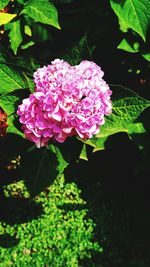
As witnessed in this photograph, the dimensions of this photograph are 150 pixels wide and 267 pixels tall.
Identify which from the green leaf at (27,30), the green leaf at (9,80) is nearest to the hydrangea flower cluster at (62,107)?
the green leaf at (9,80)

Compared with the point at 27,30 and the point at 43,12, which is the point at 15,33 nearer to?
the point at 27,30

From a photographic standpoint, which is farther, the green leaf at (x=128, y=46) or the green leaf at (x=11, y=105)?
the green leaf at (x=128, y=46)

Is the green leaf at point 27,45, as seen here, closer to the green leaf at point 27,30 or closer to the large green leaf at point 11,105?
the green leaf at point 27,30

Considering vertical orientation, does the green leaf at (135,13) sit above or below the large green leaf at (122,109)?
above

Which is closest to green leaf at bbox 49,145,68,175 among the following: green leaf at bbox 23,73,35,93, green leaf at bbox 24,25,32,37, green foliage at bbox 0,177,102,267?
green leaf at bbox 23,73,35,93


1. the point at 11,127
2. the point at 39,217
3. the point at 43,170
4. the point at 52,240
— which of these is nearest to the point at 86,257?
the point at 52,240

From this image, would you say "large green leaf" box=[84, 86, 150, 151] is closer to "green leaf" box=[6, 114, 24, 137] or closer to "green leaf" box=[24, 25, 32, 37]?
"green leaf" box=[6, 114, 24, 137]

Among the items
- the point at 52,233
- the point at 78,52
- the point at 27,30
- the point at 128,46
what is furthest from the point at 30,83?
the point at 52,233

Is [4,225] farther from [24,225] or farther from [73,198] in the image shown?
[73,198]
